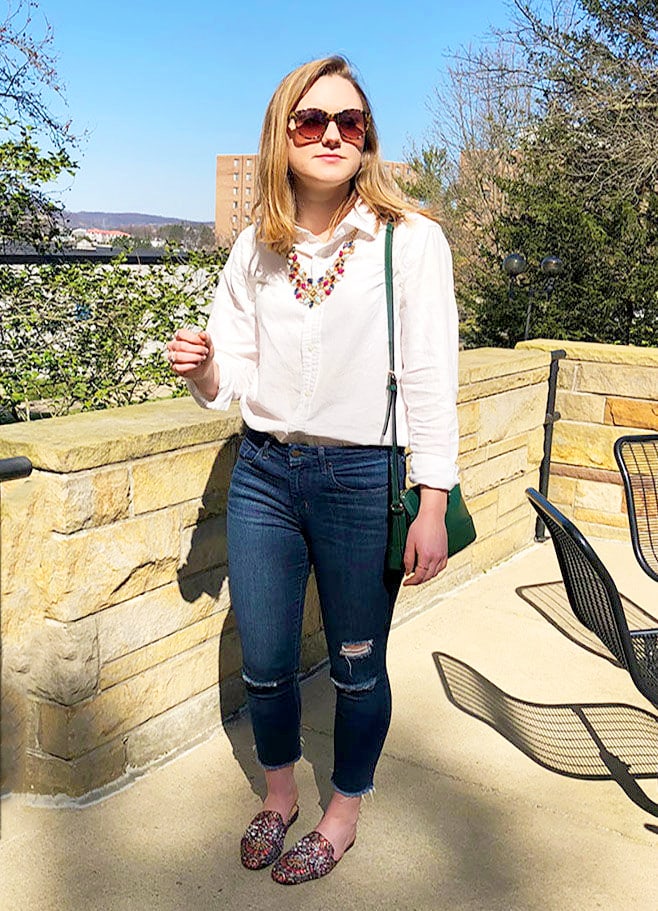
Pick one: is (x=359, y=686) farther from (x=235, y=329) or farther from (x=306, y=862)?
(x=235, y=329)

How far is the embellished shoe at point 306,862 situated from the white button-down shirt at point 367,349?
0.98 metres

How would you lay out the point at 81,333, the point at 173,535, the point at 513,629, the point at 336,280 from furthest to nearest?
the point at 81,333 → the point at 513,629 → the point at 173,535 → the point at 336,280

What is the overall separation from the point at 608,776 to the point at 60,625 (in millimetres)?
1729

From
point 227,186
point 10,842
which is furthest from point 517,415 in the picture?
point 227,186

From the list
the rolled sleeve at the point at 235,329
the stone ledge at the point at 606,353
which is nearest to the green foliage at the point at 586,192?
the stone ledge at the point at 606,353

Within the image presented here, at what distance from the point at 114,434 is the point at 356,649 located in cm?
91

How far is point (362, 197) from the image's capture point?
224cm

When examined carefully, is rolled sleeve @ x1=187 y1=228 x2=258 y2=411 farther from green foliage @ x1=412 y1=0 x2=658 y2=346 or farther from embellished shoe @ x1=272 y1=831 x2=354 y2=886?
green foliage @ x1=412 y1=0 x2=658 y2=346

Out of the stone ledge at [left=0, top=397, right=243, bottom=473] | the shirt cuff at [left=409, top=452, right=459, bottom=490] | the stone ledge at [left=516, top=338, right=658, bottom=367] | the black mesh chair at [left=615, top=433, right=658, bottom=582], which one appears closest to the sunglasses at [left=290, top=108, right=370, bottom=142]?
the shirt cuff at [left=409, top=452, right=459, bottom=490]

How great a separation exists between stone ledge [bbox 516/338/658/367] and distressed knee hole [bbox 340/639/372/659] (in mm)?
3457

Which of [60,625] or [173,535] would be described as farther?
[173,535]

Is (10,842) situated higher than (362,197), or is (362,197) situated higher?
(362,197)

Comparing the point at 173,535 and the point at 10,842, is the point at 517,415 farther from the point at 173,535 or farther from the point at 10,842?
the point at 10,842

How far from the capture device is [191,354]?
7.25ft
